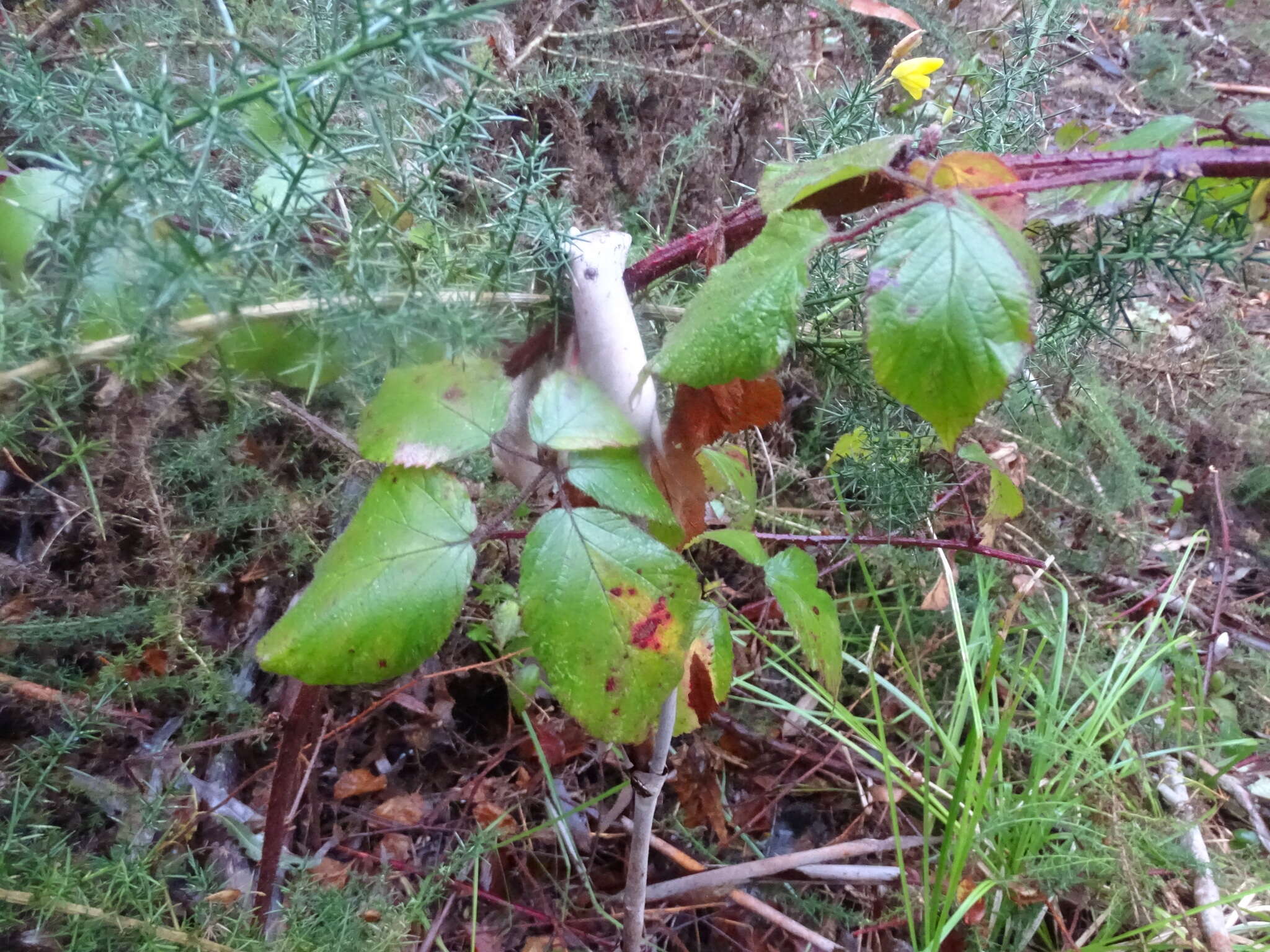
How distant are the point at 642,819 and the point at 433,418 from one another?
49 cm

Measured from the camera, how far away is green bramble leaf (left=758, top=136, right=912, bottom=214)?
0.40 metres

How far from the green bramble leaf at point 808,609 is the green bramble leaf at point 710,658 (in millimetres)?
60

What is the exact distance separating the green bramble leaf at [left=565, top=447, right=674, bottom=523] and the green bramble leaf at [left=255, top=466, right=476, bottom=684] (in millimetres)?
87

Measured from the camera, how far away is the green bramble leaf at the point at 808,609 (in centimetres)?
64

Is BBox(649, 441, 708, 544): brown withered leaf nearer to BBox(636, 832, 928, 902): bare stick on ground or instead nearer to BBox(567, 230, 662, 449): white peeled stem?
BBox(567, 230, 662, 449): white peeled stem

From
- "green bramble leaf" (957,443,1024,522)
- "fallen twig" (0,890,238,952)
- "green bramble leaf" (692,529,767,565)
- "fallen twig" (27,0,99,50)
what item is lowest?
"green bramble leaf" (957,443,1024,522)

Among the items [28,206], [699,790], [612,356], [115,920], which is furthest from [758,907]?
[28,206]

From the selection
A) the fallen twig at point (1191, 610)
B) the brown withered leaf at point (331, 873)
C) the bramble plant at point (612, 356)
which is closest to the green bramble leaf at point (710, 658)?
the bramble plant at point (612, 356)

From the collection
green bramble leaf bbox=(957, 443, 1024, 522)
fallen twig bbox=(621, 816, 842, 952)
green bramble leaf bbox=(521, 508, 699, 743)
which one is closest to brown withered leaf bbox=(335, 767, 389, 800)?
fallen twig bbox=(621, 816, 842, 952)

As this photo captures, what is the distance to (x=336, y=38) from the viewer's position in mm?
445

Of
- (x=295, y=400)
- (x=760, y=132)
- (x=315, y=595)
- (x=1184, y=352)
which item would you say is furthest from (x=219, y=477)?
(x=1184, y=352)

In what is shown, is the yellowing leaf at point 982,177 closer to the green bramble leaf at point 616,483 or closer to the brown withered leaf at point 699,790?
the green bramble leaf at point 616,483

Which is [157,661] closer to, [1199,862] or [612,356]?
[612,356]

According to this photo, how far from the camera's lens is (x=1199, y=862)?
1.07 metres
